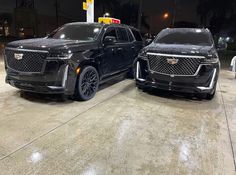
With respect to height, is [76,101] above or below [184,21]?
below

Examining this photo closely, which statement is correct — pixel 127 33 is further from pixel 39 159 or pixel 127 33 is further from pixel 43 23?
pixel 43 23

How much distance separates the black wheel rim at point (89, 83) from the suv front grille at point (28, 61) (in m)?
0.96

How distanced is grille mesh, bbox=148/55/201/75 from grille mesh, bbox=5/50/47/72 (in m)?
2.37

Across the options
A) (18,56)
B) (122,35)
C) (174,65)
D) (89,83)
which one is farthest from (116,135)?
(122,35)

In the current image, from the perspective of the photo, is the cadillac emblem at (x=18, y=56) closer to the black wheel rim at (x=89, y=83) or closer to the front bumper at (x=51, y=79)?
the front bumper at (x=51, y=79)

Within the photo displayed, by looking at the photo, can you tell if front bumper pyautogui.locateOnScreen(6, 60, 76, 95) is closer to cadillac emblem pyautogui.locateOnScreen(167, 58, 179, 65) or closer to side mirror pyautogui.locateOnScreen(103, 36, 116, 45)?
side mirror pyautogui.locateOnScreen(103, 36, 116, 45)

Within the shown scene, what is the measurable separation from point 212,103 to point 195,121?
4.26 feet

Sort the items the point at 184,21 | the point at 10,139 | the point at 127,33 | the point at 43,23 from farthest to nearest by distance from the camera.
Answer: the point at 43,23 < the point at 184,21 < the point at 127,33 < the point at 10,139

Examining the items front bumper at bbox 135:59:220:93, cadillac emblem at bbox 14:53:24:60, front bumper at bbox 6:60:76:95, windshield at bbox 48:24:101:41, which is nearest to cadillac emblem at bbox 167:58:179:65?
front bumper at bbox 135:59:220:93

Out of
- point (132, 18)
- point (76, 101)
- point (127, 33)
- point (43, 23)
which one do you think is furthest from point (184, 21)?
point (76, 101)

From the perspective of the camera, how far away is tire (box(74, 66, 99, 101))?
4.32m

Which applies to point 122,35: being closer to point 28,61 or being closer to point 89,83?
point 89,83

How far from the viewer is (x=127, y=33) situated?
6285mm

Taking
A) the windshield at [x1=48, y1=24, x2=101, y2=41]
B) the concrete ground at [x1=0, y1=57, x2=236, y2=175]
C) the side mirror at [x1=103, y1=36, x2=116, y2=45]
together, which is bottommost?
the concrete ground at [x1=0, y1=57, x2=236, y2=175]
